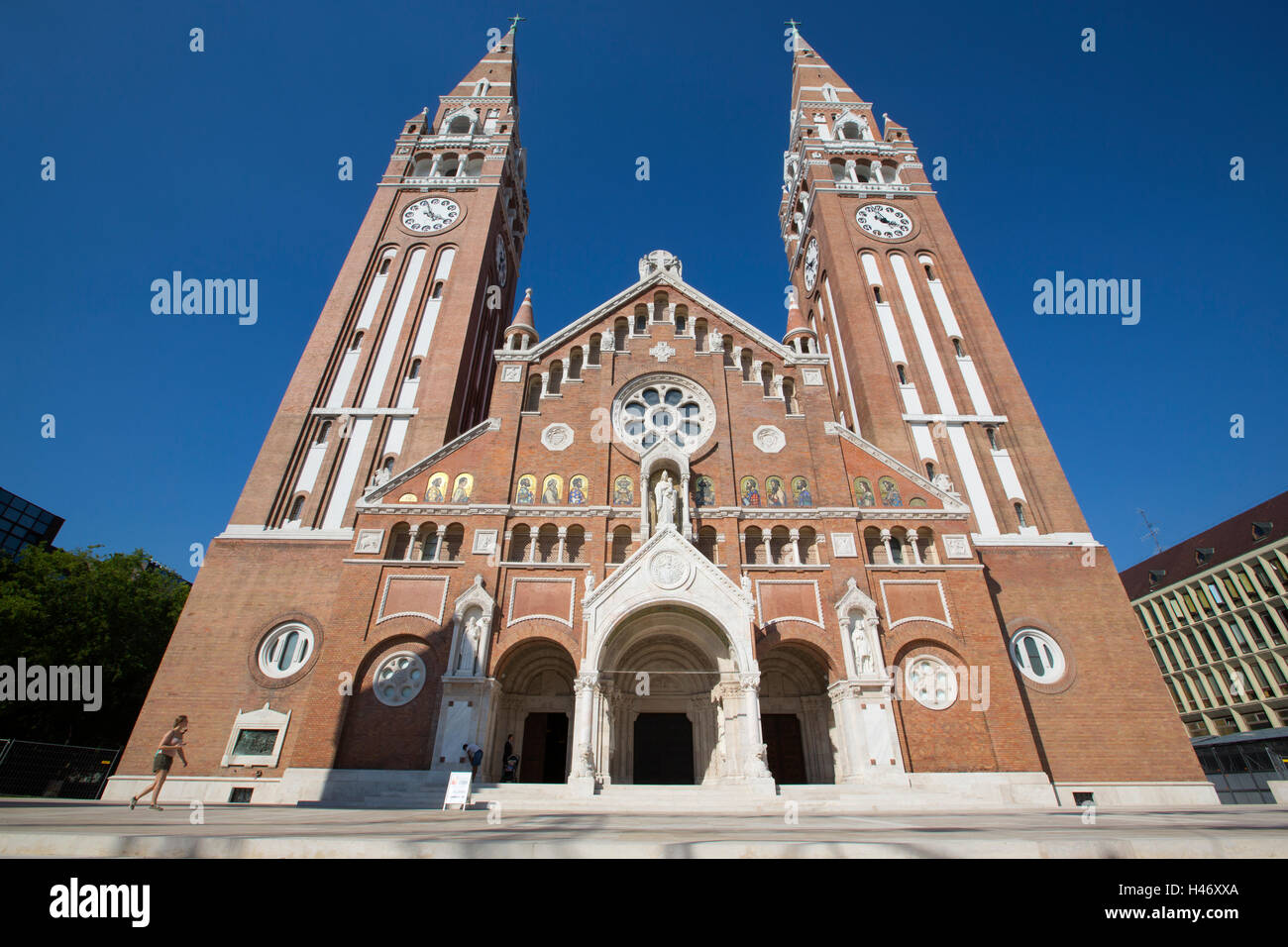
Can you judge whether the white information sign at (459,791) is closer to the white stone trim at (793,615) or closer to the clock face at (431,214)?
the white stone trim at (793,615)

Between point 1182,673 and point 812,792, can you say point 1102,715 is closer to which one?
point 812,792

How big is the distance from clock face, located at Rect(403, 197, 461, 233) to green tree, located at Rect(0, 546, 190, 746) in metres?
23.8

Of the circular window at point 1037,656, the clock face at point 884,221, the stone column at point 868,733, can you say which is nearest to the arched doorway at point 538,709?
the stone column at point 868,733

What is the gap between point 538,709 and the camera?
21.7 metres

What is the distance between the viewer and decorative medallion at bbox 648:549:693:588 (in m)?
Answer: 19.7

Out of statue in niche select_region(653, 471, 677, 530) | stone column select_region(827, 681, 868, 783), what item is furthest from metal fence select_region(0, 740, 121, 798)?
stone column select_region(827, 681, 868, 783)

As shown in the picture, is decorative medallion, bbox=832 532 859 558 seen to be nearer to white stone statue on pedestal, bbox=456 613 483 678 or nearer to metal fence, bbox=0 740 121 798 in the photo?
white stone statue on pedestal, bbox=456 613 483 678

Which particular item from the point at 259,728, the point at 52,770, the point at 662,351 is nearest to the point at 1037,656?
the point at 662,351

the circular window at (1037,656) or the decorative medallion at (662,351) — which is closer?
the circular window at (1037,656)

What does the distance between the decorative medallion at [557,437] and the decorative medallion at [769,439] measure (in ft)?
23.9

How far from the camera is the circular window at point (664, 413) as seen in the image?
80.1 ft

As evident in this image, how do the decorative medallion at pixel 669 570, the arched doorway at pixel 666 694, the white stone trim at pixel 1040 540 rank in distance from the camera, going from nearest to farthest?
the decorative medallion at pixel 669 570 < the arched doorway at pixel 666 694 < the white stone trim at pixel 1040 540

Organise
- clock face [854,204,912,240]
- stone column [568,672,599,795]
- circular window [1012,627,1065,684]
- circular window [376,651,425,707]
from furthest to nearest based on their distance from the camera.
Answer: clock face [854,204,912,240] < circular window [1012,627,1065,684] < circular window [376,651,425,707] < stone column [568,672,599,795]

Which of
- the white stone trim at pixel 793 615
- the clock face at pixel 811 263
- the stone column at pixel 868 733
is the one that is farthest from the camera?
the clock face at pixel 811 263
